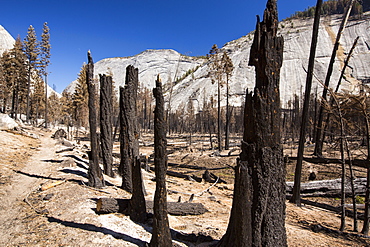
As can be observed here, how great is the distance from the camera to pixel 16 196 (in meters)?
6.91

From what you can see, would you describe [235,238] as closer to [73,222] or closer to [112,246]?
[112,246]

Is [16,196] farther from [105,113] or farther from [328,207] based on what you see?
[328,207]

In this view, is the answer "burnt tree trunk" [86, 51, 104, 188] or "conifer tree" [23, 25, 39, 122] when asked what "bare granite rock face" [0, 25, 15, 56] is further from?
"burnt tree trunk" [86, 51, 104, 188]

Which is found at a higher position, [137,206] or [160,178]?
[160,178]

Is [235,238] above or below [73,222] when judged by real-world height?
above

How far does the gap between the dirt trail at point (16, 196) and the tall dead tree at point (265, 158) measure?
455cm

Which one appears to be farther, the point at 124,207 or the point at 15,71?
the point at 15,71

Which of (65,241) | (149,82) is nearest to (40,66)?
(65,241)

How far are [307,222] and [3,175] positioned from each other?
11.7m

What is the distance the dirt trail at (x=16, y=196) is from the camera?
4.75 metres

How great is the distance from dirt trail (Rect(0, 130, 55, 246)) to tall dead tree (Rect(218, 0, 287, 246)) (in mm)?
4546

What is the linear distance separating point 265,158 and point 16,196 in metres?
7.59

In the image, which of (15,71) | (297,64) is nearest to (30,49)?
(15,71)

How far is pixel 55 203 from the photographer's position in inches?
250
